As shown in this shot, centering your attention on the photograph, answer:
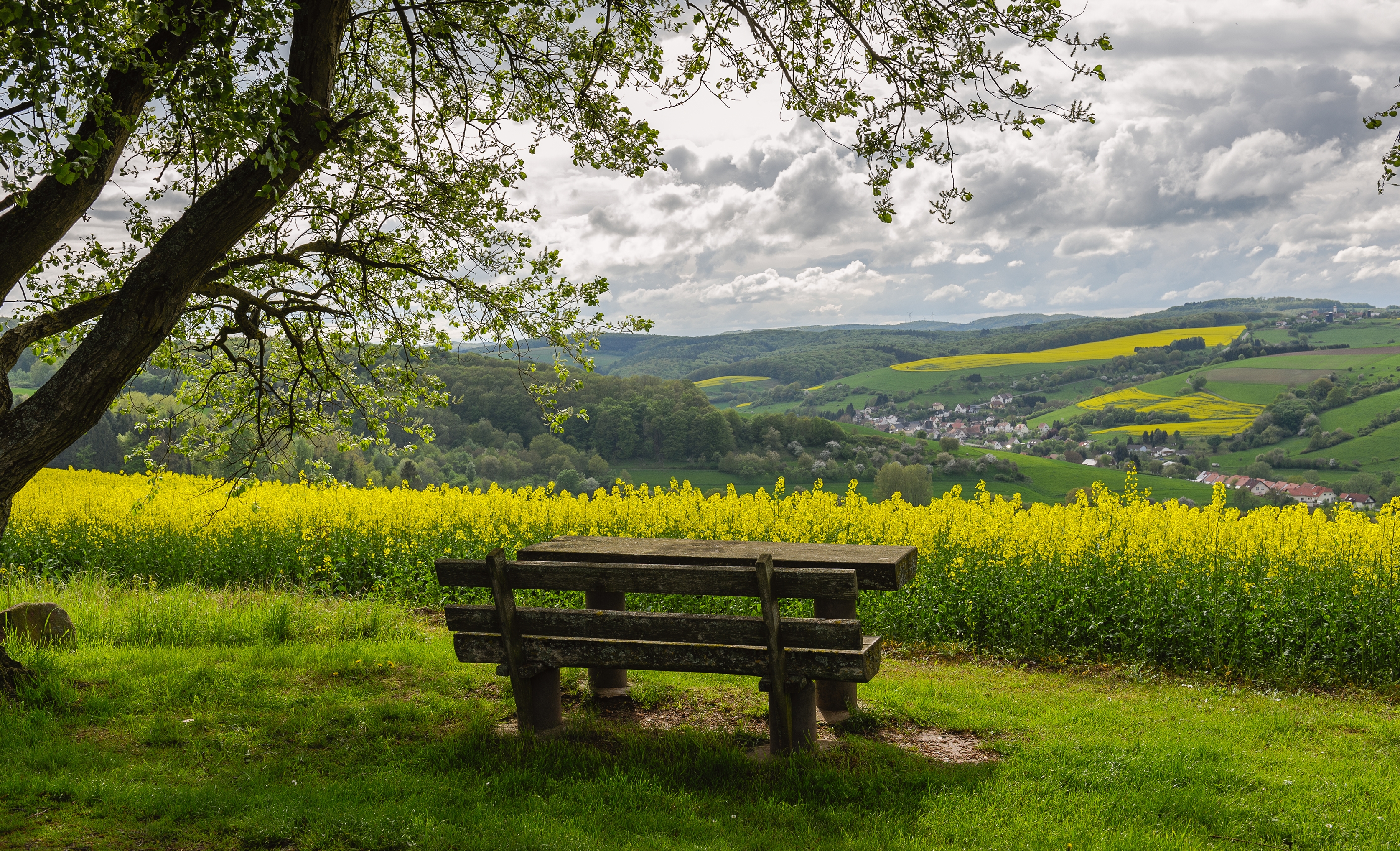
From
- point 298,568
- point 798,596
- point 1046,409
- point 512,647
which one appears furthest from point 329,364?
point 1046,409

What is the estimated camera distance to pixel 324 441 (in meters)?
9.81

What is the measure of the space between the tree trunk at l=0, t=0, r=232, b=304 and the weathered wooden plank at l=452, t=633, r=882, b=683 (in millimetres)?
3845

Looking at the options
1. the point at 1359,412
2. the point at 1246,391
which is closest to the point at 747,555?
the point at 1359,412

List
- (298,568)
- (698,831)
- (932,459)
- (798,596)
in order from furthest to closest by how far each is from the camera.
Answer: (932,459) < (298,568) < (798,596) < (698,831)

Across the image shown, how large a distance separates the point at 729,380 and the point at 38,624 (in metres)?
125

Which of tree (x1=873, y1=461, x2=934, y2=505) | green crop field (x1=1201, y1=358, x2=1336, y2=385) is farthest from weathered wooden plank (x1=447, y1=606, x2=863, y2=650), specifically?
green crop field (x1=1201, y1=358, x2=1336, y2=385)

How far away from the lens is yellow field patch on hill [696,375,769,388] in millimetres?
126188

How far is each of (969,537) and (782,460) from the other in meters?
37.8

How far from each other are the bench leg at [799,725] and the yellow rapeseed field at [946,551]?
4634 millimetres

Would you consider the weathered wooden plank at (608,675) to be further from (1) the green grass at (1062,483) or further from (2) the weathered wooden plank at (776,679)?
(1) the green grass at (1062,483)

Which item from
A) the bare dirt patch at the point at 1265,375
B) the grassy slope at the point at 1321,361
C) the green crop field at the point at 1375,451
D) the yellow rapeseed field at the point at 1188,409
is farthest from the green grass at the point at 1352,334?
the green crop field at the point at 1375,451

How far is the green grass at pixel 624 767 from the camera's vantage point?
402cm

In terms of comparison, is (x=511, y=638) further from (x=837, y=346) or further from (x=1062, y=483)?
(x=837, y=346)

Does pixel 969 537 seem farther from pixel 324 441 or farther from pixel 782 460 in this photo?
pixel 782 460
